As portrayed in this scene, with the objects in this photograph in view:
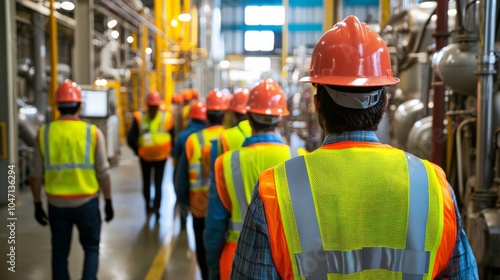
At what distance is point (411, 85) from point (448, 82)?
3.51 meters

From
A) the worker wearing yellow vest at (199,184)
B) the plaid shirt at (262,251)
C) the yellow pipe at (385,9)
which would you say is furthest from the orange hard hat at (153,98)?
the plaid shirt at (262,251)

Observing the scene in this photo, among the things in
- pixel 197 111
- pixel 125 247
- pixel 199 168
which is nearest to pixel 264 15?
pixel 197 111

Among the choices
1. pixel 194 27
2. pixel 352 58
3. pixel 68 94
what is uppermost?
pixel 194 27

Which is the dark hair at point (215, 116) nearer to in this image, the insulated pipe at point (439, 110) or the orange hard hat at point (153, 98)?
the insulated pipe at point (439, 110)

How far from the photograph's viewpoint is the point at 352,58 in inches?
74.0

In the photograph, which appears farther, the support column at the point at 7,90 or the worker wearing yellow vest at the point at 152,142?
the worker wearing yellow vest at the point at 152,142

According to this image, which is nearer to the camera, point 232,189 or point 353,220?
point 353,220

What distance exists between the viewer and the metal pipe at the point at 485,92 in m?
4.34

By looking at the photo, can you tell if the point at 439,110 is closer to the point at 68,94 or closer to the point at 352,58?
the point at 68,94

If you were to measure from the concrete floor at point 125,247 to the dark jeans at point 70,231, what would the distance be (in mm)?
1056

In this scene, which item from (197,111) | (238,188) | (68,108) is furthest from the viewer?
(197,111)

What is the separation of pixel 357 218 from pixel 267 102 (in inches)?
80.6

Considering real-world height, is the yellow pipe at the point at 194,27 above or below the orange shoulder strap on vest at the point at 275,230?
above

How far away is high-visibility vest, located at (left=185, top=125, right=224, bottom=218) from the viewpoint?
533 centimetres
